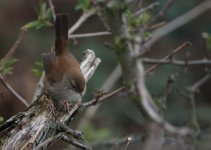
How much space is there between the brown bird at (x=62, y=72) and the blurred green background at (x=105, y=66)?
115 inches

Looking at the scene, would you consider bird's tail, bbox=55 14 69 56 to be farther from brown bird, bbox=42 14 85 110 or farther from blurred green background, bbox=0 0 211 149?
blurred green background, bbox=0 0 211 149

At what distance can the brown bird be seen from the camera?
381cm

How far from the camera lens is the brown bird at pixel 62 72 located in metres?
3.81

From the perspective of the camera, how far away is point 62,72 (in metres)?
4.09

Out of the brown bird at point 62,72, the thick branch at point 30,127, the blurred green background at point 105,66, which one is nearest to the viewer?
the thick branch at point 30,127

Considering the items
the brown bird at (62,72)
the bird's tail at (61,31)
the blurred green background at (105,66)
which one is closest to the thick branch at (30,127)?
the brown bird at (62,72)

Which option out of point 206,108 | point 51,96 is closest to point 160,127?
point 51,96

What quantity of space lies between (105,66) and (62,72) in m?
3.58

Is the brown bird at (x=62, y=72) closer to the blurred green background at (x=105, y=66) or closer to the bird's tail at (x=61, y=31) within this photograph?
the bird's tail at (x=61, y=31)

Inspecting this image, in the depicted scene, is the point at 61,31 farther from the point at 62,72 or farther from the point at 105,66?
the point at 105,66

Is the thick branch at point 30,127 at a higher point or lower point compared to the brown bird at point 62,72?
lower

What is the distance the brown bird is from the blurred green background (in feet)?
9.60

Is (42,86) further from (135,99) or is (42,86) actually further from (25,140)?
(135,99)

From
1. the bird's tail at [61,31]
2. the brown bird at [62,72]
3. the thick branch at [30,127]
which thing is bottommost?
the thick branch at [30,127]
